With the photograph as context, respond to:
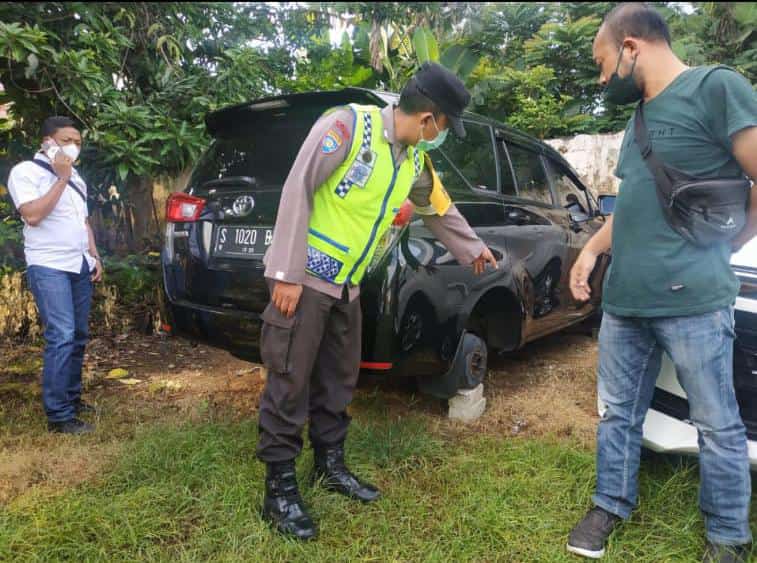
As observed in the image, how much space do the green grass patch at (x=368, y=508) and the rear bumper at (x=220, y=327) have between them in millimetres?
452

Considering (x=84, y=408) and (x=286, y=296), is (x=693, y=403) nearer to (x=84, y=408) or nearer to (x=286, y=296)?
(x=286, y=296)

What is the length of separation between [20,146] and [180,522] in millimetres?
3962

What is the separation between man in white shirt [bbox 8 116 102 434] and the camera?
2760 mm

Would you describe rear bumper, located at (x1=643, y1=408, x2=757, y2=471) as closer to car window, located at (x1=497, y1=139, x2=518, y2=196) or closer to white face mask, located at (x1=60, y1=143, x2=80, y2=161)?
car window, located at (x1=497, y1=139, x2=518, y2=196)

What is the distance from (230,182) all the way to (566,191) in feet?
8.10

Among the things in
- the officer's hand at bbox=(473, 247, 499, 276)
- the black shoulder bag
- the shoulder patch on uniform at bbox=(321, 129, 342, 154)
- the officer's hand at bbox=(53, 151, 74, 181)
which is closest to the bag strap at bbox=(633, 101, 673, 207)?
the black shoulder bag

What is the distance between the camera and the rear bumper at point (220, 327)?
2.54 meters

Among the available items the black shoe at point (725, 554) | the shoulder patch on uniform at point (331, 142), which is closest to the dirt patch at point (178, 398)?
the black shoe at point (725, 554)

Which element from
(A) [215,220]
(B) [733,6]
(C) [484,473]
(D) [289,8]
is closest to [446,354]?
(C) [484,473]

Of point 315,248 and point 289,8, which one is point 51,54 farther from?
point 289,8

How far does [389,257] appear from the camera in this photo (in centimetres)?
233

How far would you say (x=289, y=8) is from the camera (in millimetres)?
6980

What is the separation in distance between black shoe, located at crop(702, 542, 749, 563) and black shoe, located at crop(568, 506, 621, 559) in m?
0.30

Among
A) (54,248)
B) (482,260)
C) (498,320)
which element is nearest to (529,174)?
(498,320)
